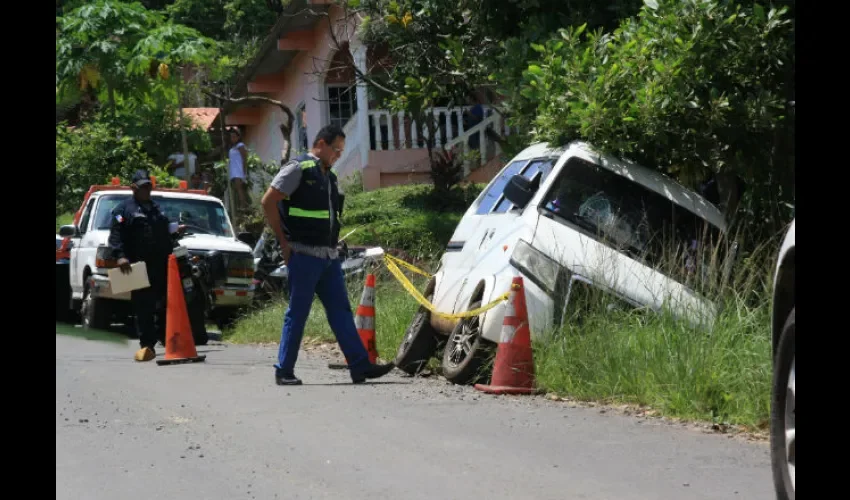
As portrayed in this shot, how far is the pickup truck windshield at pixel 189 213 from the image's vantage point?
62.3 ft

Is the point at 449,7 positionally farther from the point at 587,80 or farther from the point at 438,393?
the point at 438,393

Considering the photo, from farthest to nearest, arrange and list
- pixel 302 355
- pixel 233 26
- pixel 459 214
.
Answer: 1. pixel 233 26
2. pixel 459 214
3. pixel 302 355

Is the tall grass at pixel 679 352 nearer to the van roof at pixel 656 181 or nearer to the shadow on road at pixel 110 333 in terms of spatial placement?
the van roof at pixel 656 181

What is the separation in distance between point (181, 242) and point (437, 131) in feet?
32.2

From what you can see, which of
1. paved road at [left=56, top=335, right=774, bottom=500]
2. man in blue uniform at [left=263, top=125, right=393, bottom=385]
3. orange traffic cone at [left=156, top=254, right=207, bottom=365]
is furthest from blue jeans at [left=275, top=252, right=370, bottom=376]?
orange traffic cone at [left=156, top=254, right=207, bottom=365]

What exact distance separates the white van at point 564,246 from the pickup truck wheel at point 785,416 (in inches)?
168

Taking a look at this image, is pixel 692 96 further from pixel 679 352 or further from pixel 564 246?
pixel 679 352

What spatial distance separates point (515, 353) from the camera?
980 centimetres

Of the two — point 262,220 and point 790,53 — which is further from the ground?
point 790,53

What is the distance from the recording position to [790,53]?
37.4 ft

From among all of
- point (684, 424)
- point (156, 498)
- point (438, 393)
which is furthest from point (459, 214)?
point (156, 498)

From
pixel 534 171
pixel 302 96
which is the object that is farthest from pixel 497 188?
pixel 302 96
